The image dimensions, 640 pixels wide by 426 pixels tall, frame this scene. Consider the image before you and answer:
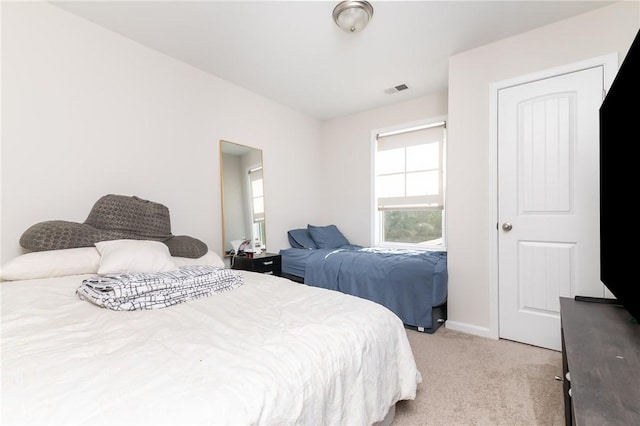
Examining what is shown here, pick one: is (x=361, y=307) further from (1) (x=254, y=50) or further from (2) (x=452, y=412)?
(1) (x=254, y=50)

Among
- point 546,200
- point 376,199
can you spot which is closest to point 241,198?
point 376,199

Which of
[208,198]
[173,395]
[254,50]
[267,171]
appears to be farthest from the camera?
[267,171]

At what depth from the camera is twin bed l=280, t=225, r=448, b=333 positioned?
2.54m

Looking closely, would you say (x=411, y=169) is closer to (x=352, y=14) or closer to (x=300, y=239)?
(x=300, y=239)

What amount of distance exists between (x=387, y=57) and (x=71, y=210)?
2.81 m

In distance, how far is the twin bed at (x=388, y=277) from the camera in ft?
8.32

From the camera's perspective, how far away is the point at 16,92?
69.5 inches

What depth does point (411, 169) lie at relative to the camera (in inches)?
144

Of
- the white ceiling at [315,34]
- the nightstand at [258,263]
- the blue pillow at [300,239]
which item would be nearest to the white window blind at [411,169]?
the white ceiling at [315,34]

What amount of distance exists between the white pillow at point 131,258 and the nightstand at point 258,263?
3.56ft

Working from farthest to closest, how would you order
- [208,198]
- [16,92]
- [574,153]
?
[208,198] < [574,153] < [16,92]

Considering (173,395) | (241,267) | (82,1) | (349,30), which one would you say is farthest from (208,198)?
(173,395)

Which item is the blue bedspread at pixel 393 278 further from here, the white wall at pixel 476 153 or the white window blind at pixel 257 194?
the white window blind at pixel 257 194

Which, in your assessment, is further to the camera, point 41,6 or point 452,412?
point 41,6
